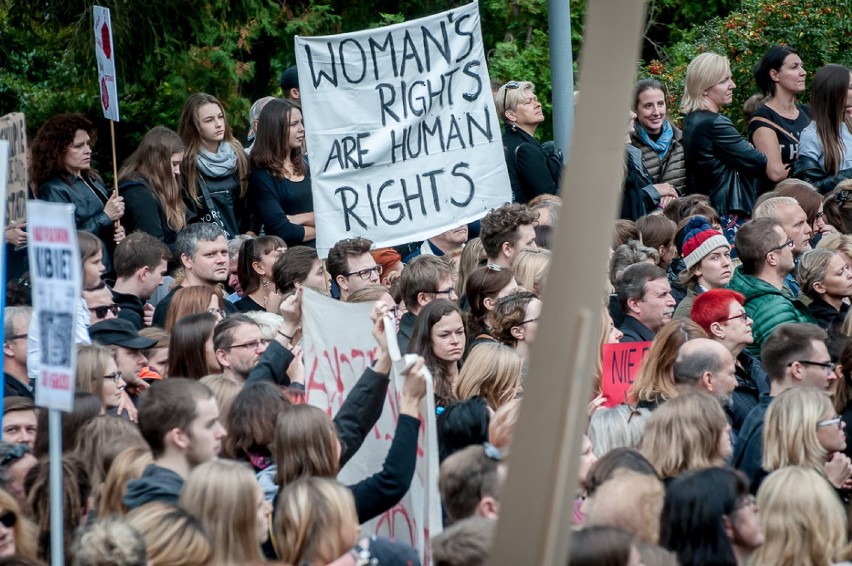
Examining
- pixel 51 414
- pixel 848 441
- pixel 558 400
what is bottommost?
pixel 848 441

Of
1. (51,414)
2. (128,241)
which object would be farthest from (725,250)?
(51,414)

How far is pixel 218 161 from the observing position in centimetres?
1091

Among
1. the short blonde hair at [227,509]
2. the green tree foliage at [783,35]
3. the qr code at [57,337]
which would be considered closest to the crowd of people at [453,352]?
the short blonde hair at [227,509]

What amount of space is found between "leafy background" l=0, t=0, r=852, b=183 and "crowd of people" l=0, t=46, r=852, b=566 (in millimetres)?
1360

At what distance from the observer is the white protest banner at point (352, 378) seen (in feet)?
21.3

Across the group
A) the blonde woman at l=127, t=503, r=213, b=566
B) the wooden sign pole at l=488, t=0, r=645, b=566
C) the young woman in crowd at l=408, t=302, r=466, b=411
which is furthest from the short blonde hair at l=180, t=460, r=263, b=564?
the young woman in crowd at l=408, t=302, r=466, b=411

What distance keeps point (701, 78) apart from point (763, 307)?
3.54 metres

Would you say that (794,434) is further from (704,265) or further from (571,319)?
(571,319)

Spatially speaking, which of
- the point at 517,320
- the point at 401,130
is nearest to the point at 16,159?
the point at 401,130

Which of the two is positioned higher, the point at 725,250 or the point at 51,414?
the point at 51,414

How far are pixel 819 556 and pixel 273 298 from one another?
4554 mm

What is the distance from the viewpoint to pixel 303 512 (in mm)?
5133

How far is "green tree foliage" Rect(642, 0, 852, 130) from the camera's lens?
14.2 metres

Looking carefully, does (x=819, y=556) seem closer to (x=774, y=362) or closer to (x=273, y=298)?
(x=774, y=362)
